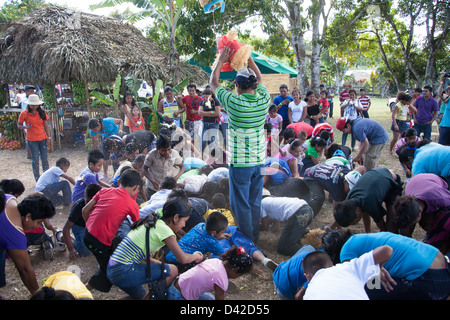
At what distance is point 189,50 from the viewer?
36.3 ft

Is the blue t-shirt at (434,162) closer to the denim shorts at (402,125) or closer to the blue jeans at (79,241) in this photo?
the blue jeans at (79,241)

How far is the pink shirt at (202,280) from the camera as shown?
9.00ft

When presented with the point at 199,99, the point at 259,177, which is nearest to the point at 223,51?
the point at 259,177

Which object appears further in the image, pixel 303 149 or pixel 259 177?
pixel 303 149

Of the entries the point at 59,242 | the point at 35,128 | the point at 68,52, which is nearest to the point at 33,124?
the point at 35,128

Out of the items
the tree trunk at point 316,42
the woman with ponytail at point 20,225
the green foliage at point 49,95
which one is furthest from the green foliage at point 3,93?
the tree trunk at point 316,42

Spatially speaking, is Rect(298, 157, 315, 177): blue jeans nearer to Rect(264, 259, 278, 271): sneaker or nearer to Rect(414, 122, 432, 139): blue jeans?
Rect(264, 259, 278, 271): sneaker

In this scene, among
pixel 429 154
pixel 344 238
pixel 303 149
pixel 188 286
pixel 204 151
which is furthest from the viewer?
pixel 204 151

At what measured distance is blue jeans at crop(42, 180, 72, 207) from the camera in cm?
514

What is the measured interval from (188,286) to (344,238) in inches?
57.2

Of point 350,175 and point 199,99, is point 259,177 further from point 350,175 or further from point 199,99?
point 199,99

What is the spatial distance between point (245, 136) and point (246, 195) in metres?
0.65

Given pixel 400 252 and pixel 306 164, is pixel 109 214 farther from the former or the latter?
pixel 306 164

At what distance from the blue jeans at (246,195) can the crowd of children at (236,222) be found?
0.24 feet
